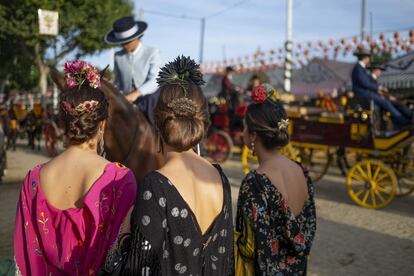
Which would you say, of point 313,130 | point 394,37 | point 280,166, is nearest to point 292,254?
point 280,166

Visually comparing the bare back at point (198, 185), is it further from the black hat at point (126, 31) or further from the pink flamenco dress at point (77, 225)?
Answer: the black hat at point (126, 31)

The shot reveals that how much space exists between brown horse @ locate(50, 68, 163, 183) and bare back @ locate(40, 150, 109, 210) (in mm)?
1888

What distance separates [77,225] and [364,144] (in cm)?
641

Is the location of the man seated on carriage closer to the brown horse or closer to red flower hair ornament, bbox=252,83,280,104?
the brown horse

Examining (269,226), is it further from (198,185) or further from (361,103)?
(361,103)

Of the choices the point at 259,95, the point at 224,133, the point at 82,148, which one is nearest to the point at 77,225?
the point at 82,148

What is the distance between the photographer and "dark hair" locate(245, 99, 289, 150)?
2301 millimetres

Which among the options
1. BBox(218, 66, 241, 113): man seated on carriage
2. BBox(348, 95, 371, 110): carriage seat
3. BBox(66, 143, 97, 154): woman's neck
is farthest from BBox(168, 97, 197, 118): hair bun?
BBox(218, 66, 241, 113): man seated on carriage

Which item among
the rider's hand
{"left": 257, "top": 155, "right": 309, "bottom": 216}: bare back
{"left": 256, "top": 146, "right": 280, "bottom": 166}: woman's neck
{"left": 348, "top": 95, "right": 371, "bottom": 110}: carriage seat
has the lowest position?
{"left": 257, "top": 155, "right": 309, "bottom": 216}: bare back

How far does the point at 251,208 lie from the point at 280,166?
12.1 inches

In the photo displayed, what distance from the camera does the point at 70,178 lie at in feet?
5.64

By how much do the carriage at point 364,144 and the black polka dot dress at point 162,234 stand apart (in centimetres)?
570

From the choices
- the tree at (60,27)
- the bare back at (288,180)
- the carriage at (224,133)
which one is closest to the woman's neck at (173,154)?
the bare back at (288,180)

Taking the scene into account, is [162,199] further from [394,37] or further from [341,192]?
→ [394,37]
